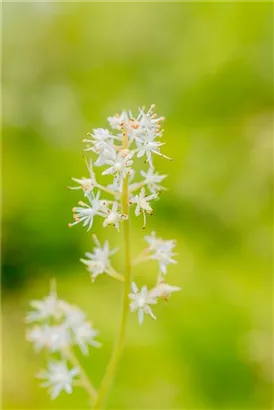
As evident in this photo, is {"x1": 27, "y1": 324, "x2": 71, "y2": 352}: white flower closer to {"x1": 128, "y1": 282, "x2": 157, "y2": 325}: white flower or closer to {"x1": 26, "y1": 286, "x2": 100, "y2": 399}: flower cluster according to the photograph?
{"x1": 26, "y1": 286, "x2": 100, "y2": 399}: flower cluster

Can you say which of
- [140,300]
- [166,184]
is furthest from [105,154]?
[166,184]

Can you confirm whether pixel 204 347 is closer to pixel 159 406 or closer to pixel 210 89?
pixel 159 406

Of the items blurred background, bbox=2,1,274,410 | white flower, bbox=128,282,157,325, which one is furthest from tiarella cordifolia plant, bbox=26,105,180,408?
blurred background, bbox=2,1,274,410

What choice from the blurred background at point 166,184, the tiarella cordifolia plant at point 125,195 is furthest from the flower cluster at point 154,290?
the blurred background at point 166,184

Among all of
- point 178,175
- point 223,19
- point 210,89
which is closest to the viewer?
point 178,175

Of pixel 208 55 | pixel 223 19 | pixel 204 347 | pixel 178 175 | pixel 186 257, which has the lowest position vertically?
pixel 204 347

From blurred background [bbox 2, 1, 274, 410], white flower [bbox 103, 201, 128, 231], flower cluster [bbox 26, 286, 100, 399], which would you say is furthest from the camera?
blurred background [bbox 2, 1, 274, 410]

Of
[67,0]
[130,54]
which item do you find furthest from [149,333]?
[67,0]

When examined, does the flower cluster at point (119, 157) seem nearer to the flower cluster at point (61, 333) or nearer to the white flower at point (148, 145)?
the white flower at point (148, 145)
